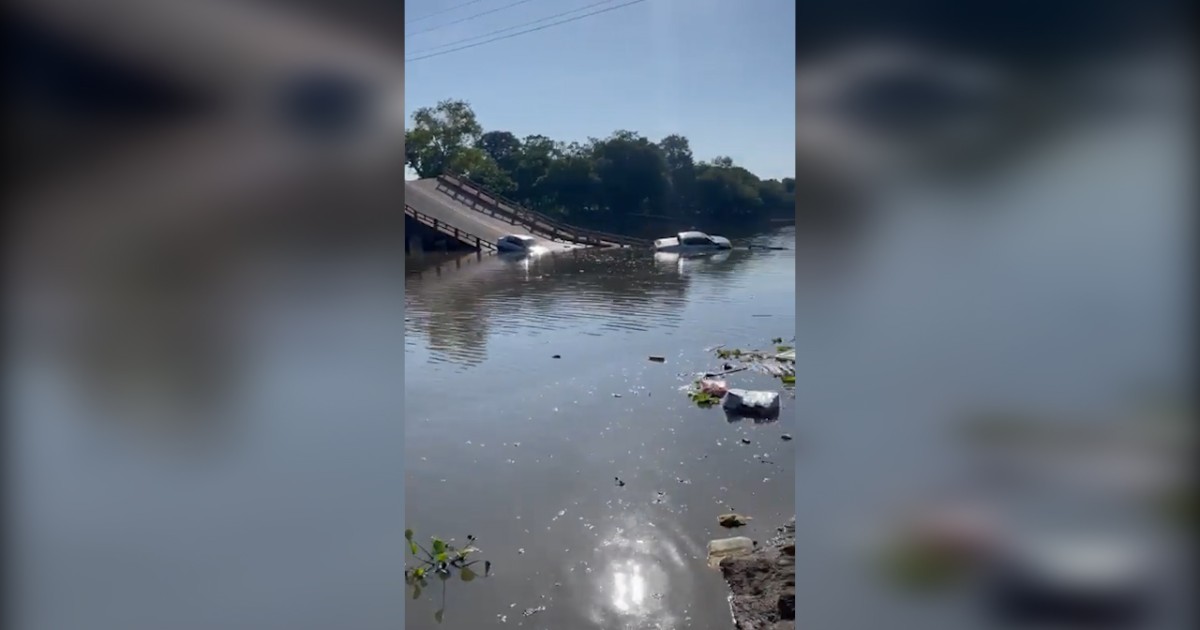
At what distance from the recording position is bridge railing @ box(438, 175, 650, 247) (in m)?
18.1

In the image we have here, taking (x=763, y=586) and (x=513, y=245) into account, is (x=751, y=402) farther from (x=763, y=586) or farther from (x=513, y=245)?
(x=513, y=245)

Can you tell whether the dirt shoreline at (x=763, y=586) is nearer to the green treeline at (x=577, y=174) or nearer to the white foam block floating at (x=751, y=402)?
the white foam block floating at (x=751, y=402)

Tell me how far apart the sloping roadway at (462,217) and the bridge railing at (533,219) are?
25cm

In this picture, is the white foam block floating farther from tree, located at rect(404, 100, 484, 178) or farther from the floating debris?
tree, located at rect(404, 100, 484, 178)

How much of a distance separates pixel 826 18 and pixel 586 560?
272 cm

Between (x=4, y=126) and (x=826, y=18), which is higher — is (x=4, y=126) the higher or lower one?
the lower one

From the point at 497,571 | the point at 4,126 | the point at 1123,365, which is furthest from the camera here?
the point at 497,571

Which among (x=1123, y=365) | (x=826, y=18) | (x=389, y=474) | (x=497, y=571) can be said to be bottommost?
(x=497, y=571)

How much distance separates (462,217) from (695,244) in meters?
5.45

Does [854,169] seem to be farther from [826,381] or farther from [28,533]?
[28,533]

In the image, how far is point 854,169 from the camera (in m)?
0.69

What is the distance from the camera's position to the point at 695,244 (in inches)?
596

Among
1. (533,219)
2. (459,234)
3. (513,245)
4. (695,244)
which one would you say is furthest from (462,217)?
(695,244)

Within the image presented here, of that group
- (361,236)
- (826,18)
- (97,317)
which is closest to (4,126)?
(97,317)
